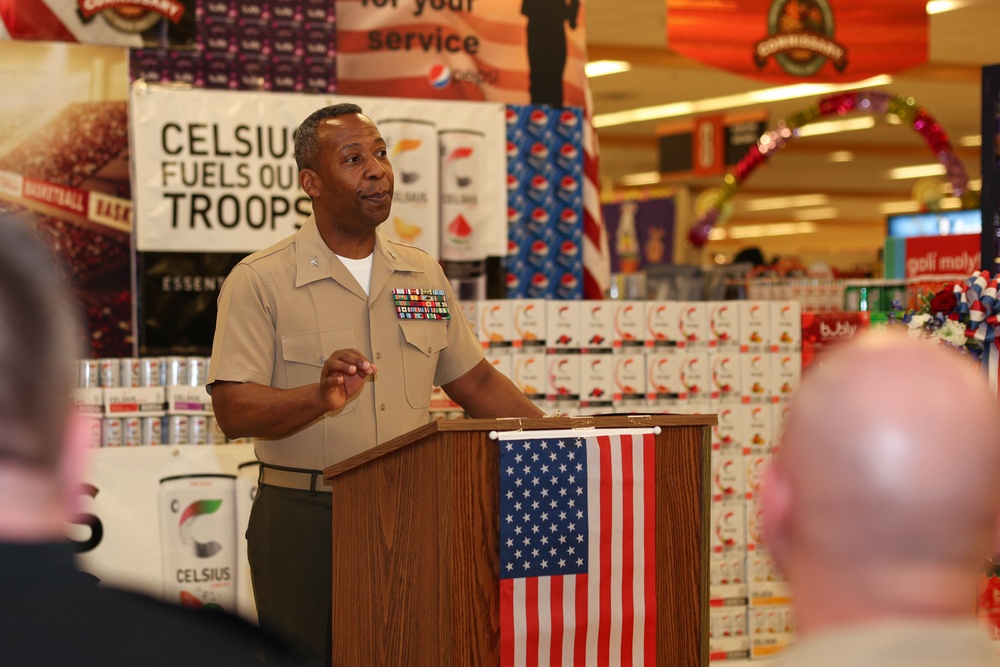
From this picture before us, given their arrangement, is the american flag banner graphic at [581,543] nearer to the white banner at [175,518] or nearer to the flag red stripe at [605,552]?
the flag red stripe at [605,552]

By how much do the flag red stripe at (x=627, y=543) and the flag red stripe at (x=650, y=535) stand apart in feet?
0.12

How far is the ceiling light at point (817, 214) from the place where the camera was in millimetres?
24730

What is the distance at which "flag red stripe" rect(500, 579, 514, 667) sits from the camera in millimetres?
2771

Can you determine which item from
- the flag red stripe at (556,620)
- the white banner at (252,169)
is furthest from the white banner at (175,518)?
the flag red stripe at (556,620)

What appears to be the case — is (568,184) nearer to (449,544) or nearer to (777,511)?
(449,544)

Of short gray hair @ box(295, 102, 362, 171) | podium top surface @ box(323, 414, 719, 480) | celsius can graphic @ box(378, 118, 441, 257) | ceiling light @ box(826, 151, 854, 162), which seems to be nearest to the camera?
podium top surface @ box(323, 414, 719, 480)

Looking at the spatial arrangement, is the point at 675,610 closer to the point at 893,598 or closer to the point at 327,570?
the point at 327,570

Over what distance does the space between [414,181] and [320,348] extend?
8.18 feet

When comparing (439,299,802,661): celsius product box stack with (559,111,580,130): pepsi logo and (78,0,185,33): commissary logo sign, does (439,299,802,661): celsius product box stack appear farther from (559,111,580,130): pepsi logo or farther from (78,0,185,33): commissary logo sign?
(78,0,185,33): commissary logo sign

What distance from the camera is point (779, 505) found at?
0.96 metres

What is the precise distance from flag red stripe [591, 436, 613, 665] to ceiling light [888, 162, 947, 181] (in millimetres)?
17864

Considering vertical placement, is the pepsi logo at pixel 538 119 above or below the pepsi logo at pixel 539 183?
above

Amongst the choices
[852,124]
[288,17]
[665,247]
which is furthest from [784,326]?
[852,124]

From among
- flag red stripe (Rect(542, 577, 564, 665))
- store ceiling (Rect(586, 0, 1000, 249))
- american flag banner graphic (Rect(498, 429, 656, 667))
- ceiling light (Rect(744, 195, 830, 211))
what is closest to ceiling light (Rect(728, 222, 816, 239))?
store ceiling (Rect(586, 0, 1000, 249))
